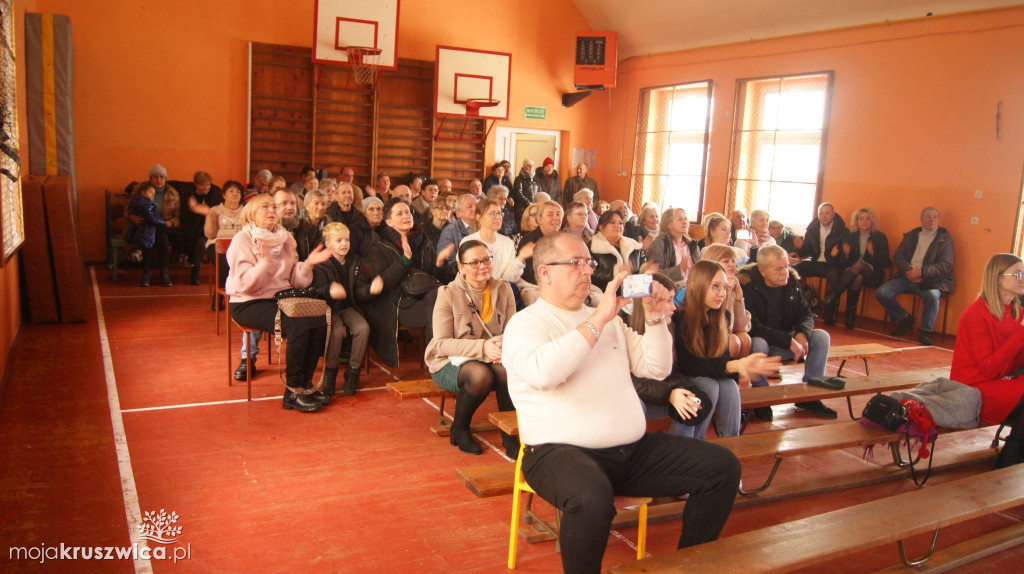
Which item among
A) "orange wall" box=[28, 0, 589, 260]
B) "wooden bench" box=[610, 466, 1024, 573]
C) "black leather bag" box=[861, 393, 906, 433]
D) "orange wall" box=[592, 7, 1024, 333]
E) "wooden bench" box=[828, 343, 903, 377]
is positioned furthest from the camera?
"orange wall" box=[28, 0, 589, 260]

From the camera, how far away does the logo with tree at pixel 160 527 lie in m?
2.79

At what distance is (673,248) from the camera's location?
19.1ft

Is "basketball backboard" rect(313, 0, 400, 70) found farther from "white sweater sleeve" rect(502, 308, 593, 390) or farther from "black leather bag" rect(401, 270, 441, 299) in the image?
"white sweater sleeve" rect(502, 308, 593, 390)

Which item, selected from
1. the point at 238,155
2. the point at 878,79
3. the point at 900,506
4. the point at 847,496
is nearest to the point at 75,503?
the point at 900,506

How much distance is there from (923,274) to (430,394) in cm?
605

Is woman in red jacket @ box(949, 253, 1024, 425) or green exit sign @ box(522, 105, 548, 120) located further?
green exit sign @ box(522, 105, 548, 120)

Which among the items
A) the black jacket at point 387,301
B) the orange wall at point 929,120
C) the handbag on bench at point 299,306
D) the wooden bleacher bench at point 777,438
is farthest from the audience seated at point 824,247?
the handbag on bench at point 299,306

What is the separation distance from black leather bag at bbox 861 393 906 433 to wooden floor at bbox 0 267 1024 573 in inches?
15.7

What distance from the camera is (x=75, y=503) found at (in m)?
3.01

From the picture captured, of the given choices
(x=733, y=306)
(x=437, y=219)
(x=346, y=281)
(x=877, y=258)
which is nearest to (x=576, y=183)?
(x=877, y=258)

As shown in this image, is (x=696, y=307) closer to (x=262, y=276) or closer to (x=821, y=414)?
(x=821, y=414)

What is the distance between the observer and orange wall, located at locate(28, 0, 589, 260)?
9.21 m

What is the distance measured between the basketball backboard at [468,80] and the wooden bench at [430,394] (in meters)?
7.54

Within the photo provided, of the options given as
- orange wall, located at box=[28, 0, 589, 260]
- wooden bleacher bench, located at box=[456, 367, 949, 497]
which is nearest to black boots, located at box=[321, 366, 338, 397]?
wooden bleacher bench, located at box=[456, 367, 949, 497]
